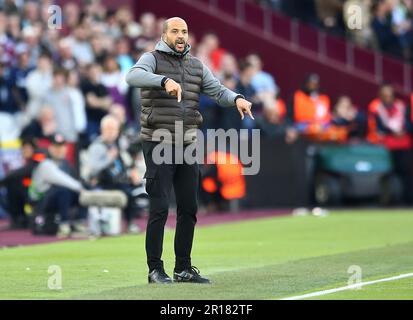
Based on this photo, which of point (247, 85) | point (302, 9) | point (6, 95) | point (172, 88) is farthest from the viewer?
point (302, 9)

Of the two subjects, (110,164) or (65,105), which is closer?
(110,164)

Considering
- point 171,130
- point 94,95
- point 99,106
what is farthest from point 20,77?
point 171,130

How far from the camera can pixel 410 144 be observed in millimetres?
28234

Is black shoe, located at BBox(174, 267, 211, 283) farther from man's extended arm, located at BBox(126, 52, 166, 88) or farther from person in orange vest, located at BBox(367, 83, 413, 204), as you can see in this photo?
person in orange vest, located at BBox(367, 83, 413, 204)

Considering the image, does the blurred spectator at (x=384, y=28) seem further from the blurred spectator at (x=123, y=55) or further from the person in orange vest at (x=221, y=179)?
the blurred spectator at (x=123, y=55)

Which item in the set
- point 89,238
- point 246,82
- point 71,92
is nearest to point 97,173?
point 89,238

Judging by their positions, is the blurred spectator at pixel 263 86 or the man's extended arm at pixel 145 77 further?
the blurred spectator at pixel 263 86

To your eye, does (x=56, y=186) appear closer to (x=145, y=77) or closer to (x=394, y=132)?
(x=145, y=77)

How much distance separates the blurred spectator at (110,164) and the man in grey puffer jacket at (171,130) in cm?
816

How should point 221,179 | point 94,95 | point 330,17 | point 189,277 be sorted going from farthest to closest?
point 330,17, point 221,179, point 94,95, point 189,277

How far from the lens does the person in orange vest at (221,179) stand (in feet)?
83.0

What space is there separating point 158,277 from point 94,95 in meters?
12.6

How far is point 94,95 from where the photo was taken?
81.7 ft

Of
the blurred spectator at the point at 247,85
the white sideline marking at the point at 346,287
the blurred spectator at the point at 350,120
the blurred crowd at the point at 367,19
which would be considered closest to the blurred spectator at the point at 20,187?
the blurred spectator at the point at 247,85
